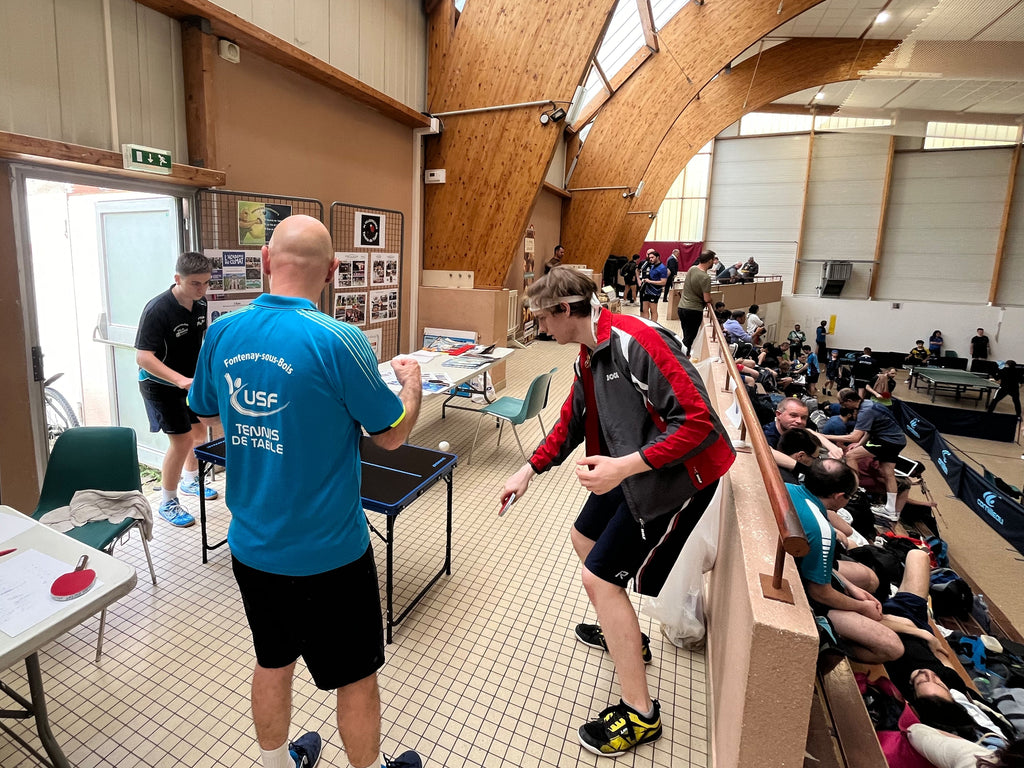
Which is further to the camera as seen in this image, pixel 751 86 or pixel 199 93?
pixel 751 86

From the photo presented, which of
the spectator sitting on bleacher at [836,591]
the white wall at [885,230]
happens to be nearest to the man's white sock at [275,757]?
the spectator sitting on bleacher at [836,591]

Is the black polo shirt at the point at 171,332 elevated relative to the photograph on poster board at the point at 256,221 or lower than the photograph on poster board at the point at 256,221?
lower

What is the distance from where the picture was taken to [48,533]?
5.76 feet

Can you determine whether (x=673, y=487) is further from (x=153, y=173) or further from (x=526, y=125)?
(x=526, y=125)

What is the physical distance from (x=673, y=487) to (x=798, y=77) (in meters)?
14.7

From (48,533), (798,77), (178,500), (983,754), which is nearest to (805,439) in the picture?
(983,754)

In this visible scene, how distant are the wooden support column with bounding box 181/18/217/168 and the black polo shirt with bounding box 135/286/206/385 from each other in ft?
4.02

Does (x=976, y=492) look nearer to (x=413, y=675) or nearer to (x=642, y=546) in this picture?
(x=642, y=546)

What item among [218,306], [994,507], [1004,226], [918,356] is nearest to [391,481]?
[218,306]

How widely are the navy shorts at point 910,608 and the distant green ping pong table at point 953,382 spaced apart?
1499cm

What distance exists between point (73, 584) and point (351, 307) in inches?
173

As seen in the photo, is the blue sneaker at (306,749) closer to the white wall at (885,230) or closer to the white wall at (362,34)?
the white wall at (362,34)

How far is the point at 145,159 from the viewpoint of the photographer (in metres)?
3.21

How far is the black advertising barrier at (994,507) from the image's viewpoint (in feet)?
19.6
